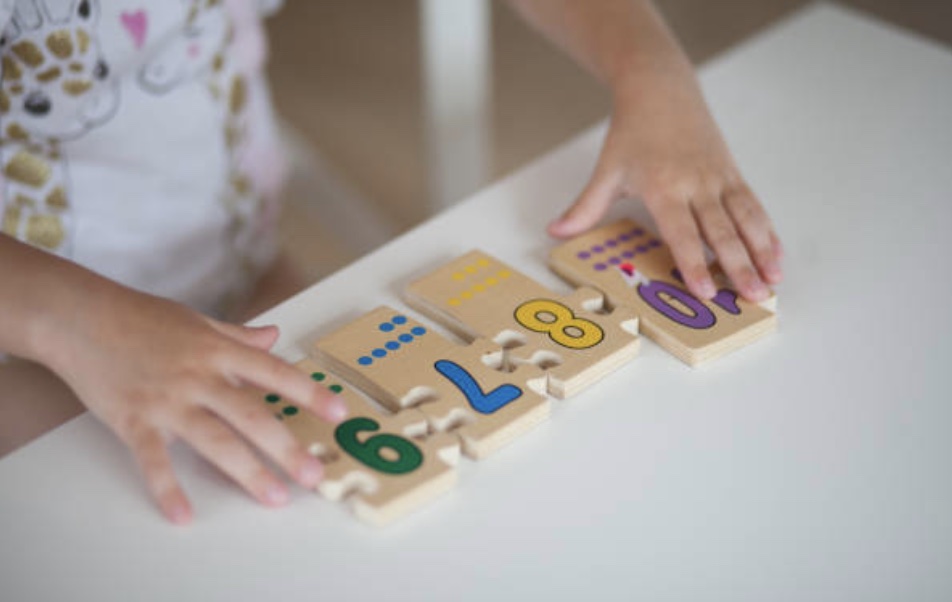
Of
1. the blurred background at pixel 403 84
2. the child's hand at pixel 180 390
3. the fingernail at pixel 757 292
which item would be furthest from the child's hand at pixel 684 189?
the blurred background at pixel 403 84

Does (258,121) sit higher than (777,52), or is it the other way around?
(777,52)

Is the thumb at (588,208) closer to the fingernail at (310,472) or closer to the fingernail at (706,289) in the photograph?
the fingernail at (706,289)

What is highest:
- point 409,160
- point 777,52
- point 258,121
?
point 777,52

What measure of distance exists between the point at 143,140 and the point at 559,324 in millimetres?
430

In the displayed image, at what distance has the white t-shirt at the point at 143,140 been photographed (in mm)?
871

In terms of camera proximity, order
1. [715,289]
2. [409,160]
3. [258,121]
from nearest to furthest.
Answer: [715,289]
[258,121]
[409,160]

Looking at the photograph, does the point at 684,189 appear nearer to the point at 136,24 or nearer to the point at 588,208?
the point at 588,208

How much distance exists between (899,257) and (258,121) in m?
0.59

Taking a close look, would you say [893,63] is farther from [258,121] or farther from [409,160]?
[409,160]

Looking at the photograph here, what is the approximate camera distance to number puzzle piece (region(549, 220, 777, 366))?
71 cm

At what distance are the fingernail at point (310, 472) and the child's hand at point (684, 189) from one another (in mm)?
275

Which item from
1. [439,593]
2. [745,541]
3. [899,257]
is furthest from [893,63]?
[439,593]

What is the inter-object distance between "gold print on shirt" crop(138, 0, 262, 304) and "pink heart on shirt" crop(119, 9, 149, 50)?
0.13 feet

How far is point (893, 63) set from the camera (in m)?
0.99
